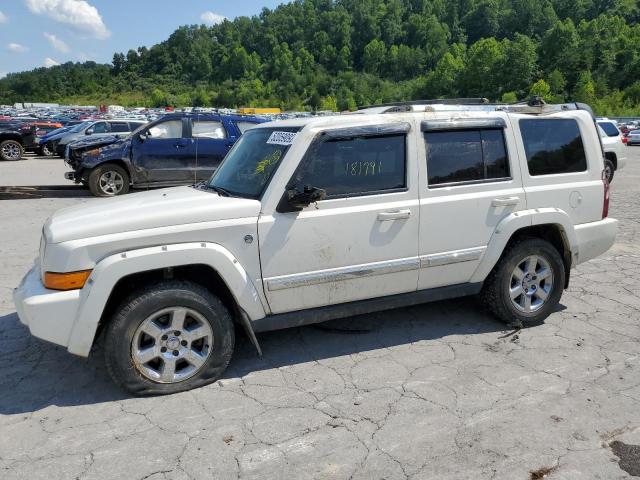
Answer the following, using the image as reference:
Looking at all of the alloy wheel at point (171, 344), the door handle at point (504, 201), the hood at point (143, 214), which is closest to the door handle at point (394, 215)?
the door handle at point (504, 201)

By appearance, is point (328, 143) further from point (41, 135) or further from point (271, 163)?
point (41, 135)

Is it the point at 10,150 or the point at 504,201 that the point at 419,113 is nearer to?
the point at 504,201

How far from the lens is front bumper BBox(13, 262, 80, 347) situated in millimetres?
3301

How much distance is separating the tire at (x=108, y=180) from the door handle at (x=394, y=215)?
8940mm

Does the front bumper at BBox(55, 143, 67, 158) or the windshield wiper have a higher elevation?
the front bumper at BBox(55, 143, 67, 158)

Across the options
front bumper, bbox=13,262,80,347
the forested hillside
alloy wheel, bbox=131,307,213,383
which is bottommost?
alloy wheel, bbox=131,307,213,383

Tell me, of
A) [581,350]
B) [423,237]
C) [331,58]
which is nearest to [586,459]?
[581,350]

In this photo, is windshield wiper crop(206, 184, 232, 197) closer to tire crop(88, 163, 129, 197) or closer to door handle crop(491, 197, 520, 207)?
door handle crop(491, 197, 520, 207)

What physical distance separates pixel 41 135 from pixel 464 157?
2600 cm

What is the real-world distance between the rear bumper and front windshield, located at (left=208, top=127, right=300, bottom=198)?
271 centimetres

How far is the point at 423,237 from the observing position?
4.18 m

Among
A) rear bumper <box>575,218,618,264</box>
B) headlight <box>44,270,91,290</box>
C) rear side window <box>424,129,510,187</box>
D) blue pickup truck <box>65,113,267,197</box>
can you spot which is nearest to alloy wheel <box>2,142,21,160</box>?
blue pickup truck <box>65,113,267,197</box>

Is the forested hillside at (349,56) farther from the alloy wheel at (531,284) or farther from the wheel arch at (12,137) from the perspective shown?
the alloy wheel at (531,284)

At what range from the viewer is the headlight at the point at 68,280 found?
3344 mm
